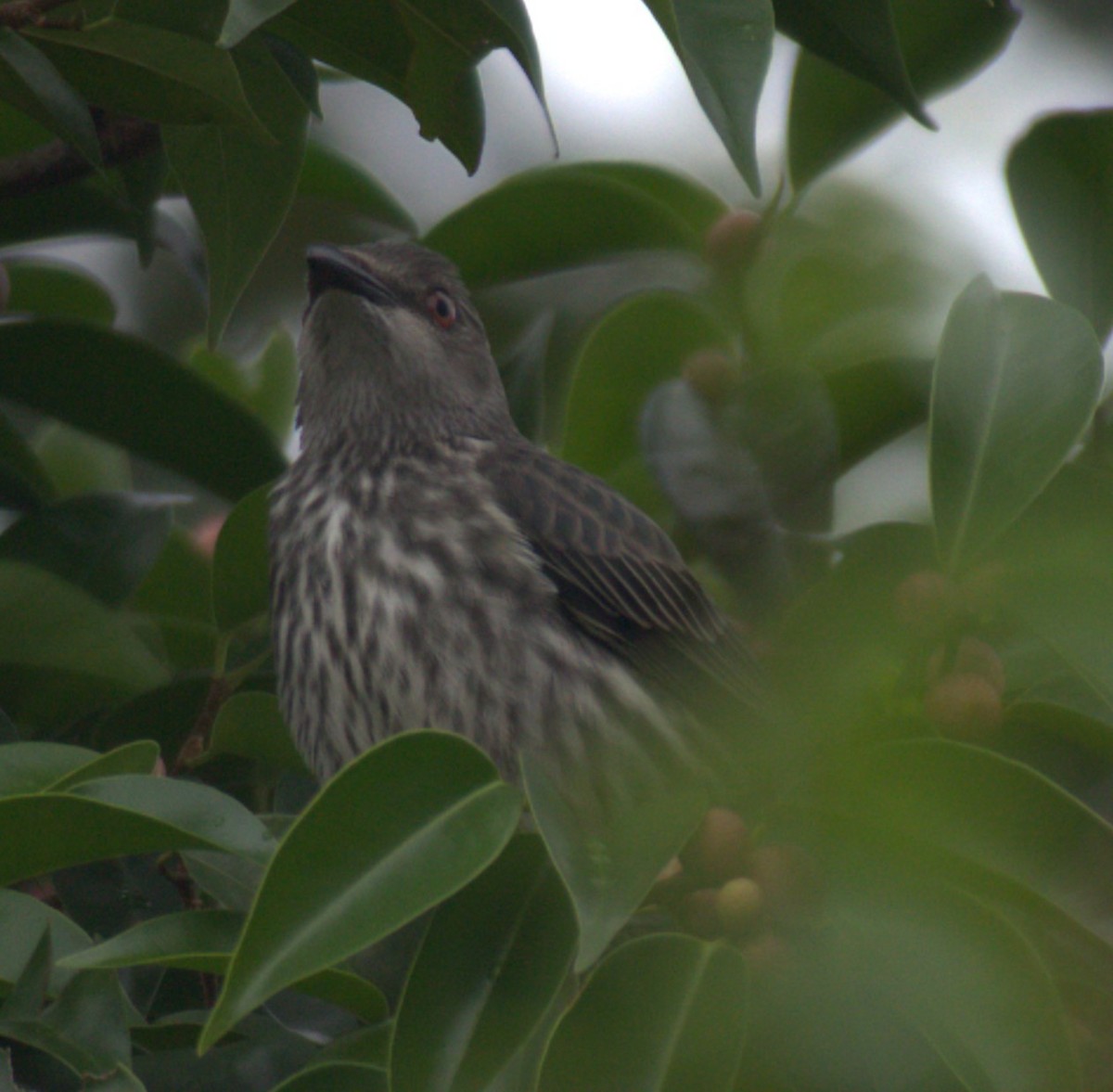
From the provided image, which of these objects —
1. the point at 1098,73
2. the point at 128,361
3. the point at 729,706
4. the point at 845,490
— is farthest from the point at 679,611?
the point at 1098,73

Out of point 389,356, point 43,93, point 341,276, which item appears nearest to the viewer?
point 43,93

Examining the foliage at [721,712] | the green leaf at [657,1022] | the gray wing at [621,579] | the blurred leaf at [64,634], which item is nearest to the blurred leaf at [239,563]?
the foliage at [721,712]

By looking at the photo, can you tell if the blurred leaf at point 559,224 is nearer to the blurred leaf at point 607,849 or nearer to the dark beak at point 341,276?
the dark beak at point 341,276

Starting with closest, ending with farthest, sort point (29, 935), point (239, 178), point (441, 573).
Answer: point (29, 935) → point (239, 178) → point (441, 573)

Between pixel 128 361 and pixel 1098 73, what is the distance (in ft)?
6.14

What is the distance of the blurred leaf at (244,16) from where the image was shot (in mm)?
1820

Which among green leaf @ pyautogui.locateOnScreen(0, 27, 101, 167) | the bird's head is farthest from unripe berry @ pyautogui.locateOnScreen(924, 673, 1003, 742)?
the bird's head

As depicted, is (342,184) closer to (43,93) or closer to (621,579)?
(621,579)

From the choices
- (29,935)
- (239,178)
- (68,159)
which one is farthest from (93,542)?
(29,935)

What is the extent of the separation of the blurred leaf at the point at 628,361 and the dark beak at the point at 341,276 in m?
0.84

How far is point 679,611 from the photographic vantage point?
350 centimetres

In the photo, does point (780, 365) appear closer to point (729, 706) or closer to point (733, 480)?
point (733, 480)

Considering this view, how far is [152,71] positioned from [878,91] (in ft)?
4.31

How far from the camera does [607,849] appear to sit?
1852 millimetres
